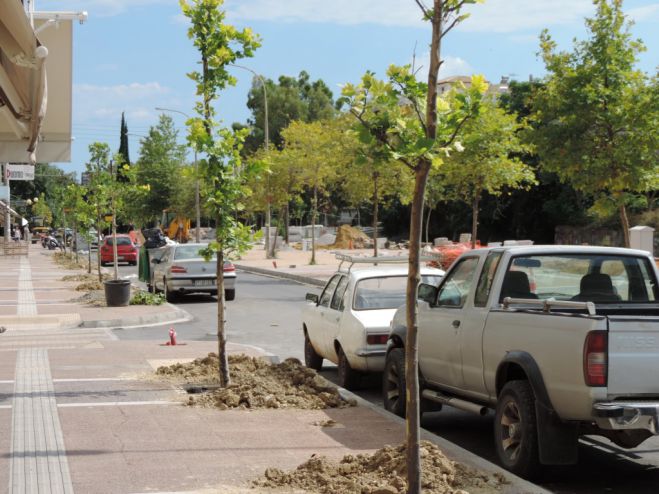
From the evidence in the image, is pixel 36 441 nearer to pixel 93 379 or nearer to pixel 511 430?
pixel 93 379

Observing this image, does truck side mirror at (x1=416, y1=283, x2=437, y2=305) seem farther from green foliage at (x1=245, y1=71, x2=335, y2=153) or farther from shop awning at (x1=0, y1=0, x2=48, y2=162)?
green foliage at (x1=245, y1=71, x2=335, y2=153)

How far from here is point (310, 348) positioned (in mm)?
12891

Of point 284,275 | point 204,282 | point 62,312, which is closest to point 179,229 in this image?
point 284,275

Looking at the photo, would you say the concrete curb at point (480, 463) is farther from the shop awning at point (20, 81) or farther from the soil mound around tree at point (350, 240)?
the soil mound around tree at point (350, 240)

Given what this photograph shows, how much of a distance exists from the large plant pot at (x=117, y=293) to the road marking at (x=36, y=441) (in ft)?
A: 34.1

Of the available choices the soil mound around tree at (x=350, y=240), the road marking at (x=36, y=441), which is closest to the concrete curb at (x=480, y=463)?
the road marking at (x=36, y=441)

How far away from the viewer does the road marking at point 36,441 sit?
6546 mm

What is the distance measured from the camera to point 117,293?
2258 centimetres

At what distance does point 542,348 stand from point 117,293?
17.2 meters

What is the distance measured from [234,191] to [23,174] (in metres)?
83.6

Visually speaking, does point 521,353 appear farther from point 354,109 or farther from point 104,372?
point 104,372

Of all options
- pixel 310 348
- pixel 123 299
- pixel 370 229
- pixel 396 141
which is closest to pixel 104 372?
pixel 310 348

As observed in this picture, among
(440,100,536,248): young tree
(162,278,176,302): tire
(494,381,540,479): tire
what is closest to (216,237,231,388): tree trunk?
(494,381,540,479): tire

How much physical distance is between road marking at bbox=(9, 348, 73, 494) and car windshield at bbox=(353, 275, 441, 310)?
11.8ft
